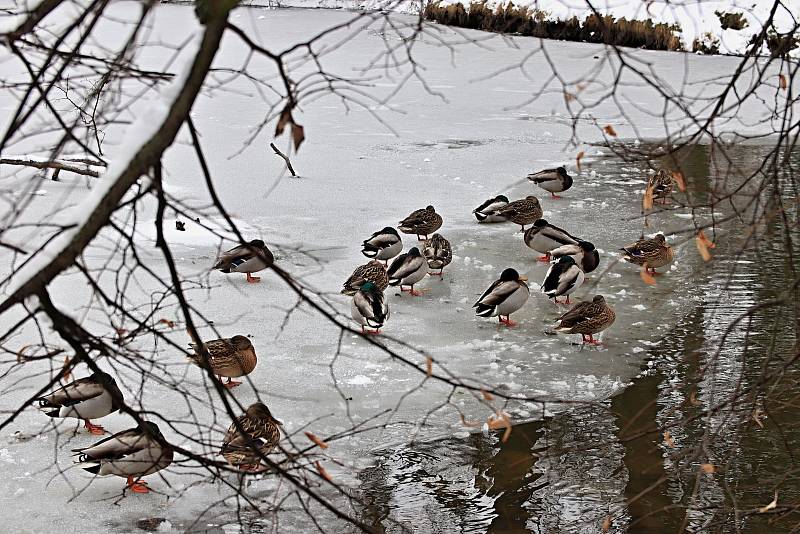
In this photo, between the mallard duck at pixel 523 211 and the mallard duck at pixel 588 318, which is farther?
the mallard duck at pixel 523 211

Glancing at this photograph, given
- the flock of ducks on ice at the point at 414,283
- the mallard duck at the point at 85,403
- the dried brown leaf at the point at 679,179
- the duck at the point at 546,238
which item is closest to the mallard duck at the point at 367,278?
the flock of ducks on ice at the point at 414,283

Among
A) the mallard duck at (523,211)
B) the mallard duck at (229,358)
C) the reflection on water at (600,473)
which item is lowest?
the reflection on water at (600,473)

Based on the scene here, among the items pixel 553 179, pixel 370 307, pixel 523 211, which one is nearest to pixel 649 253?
pixel 523 211

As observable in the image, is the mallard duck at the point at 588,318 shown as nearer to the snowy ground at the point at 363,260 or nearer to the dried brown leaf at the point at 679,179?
the snowy ground at the point at 363,260

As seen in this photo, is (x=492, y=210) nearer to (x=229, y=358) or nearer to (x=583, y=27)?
(x=229, y=358)

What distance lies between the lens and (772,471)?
4504 mm

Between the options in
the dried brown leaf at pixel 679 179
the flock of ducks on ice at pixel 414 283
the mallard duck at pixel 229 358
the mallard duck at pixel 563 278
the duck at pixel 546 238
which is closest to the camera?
the dried brown leaf at pixel 679 179

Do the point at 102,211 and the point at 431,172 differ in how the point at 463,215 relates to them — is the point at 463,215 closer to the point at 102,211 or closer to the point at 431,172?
the point at 431,172

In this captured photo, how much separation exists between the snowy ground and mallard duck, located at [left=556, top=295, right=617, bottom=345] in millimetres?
154

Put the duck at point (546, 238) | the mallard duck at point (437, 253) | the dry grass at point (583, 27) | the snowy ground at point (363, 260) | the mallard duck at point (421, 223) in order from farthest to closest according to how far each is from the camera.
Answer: the dry grass at point (583, 27) → the mallard duck at point (421, 223) → the duck at point (546, 238) → the mallard duck at point (437, 253) → the snowy ground at point (363, 260)

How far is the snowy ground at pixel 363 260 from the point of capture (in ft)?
15.3

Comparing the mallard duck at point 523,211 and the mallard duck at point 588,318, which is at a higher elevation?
the mallard duck at point 523,211

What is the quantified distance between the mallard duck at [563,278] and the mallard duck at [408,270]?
930 mm

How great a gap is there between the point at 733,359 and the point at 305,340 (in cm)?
274
